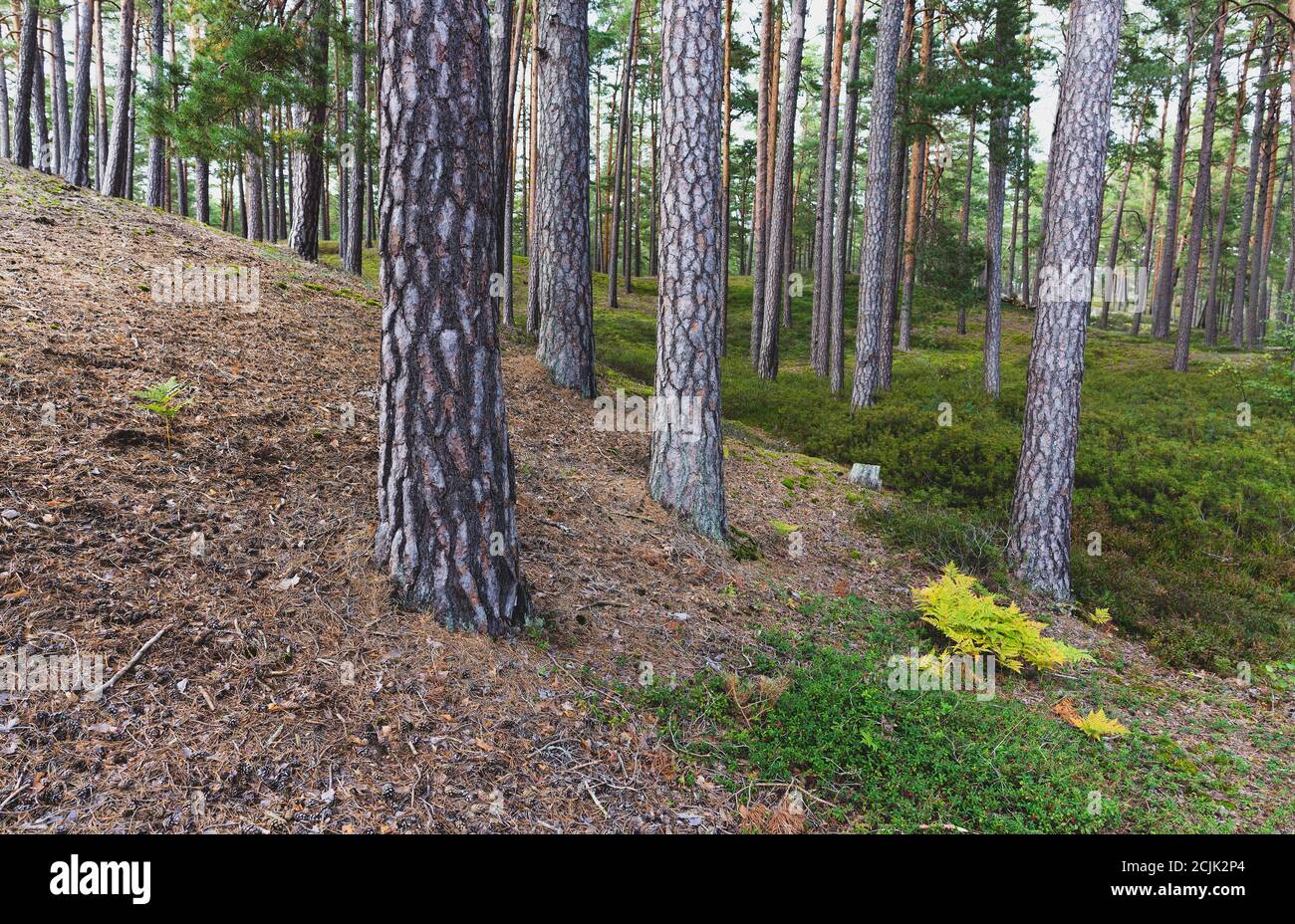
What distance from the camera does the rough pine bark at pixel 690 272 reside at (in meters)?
5.80

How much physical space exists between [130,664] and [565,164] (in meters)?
7.14

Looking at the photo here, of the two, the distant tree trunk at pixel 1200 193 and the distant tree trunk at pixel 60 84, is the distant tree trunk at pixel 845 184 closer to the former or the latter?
the distant tree trunk at pixel 1200 193

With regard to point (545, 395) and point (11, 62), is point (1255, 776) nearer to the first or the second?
point (545, 395)

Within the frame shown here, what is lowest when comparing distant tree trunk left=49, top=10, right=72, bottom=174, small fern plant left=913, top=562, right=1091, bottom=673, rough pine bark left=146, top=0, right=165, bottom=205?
small fern plant left=913, top=562, right=1091, bottom=673

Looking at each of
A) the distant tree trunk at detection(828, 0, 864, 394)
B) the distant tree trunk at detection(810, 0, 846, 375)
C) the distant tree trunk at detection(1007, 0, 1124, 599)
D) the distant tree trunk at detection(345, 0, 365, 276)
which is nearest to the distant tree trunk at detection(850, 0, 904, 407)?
the distant tree trunk at detection(828, 0, 864, 394)

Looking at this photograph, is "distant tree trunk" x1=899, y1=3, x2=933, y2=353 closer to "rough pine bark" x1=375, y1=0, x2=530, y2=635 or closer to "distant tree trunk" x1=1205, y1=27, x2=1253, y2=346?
"distant tree trunk" x1=1205, y1=27, x2=1253, y2=346

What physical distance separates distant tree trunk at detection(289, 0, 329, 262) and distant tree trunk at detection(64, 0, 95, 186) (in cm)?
394

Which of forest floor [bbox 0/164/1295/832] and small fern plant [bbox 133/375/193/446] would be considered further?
small fern plant [bbox 133/375/193/446]

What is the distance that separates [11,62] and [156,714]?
35456mm

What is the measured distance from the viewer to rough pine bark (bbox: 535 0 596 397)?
8250 mm

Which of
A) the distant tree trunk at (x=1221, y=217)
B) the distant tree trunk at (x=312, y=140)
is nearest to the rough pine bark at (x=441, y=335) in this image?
the distant tree trunk at (x=312, y=140)

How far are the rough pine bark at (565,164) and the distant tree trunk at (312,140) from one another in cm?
337

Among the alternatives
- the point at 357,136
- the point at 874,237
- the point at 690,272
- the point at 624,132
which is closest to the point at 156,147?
the point at 357,136
